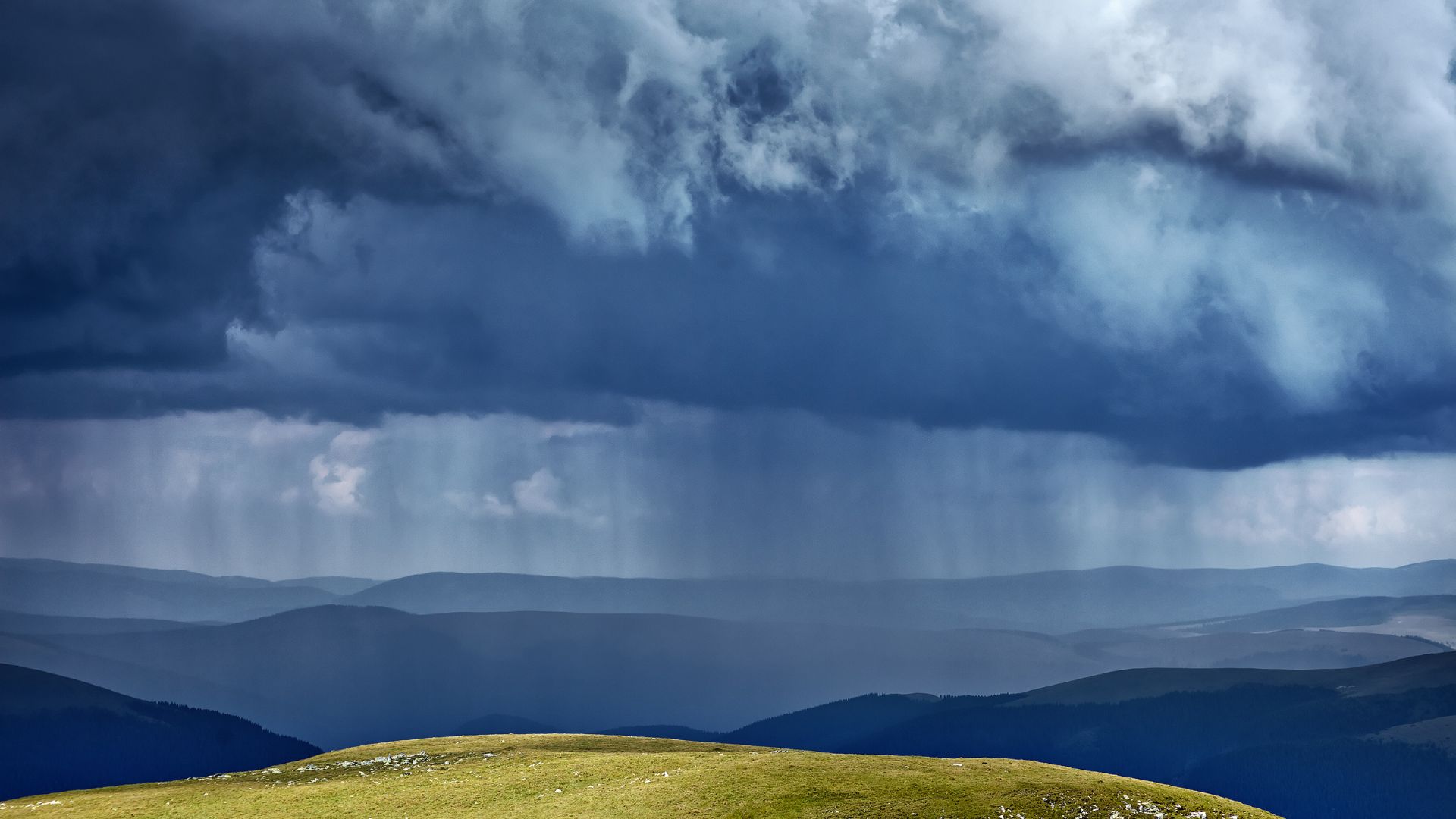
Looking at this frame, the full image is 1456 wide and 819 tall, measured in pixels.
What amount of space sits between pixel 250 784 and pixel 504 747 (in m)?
32.1

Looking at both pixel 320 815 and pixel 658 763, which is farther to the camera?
pixel 658 763

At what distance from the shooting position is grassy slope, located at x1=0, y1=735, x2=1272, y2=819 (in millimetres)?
98750

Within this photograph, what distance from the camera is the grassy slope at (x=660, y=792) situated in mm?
98750

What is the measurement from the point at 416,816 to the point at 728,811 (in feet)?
92.5

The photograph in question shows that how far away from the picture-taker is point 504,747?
144 metres

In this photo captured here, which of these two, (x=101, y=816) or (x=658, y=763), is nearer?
(x=101, y=816)

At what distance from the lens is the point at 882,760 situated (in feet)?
396

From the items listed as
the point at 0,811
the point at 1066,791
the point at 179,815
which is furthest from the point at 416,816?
the point at 1066,791

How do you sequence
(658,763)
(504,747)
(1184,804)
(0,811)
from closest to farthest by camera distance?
(1184,804)
(0,811)
(658,763)
(504,747)

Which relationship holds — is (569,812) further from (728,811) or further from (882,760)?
(882,760)

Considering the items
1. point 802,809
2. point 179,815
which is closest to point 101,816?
point 179,815

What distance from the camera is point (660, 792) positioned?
105 metres

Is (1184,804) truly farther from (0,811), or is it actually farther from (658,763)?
(0,811)

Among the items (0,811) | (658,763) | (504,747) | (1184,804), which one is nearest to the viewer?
(1184,804)
